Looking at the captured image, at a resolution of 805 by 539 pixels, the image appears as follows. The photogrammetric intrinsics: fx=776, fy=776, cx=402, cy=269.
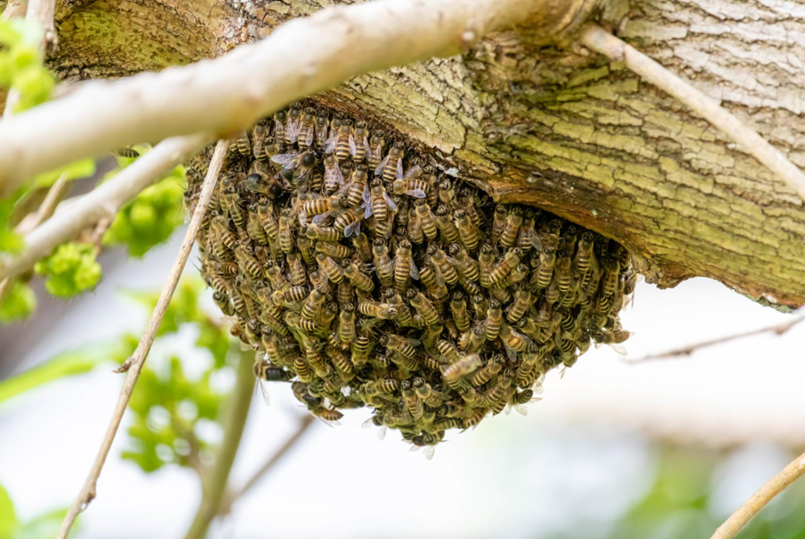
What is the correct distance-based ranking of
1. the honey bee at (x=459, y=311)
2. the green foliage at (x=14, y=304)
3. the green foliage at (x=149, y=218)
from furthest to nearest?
the green foliage at (x=149, y=218)
the green foliage at (x=14, y=304)
the honey bee at (x=459, y=311)

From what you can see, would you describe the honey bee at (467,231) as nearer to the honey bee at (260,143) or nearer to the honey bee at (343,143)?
the honey bee at (343,143)

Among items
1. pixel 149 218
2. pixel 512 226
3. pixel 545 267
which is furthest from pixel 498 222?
pixel 149 218

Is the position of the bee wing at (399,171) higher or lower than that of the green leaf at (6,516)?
higher

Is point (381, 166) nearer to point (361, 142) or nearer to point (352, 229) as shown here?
point (361, 142)

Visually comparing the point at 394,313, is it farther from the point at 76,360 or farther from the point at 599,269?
the point at 76,360

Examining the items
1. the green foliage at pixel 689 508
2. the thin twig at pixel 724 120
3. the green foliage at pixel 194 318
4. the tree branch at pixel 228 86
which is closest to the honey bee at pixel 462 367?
the thin twig at pixel 724 120

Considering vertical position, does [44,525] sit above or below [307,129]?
below
